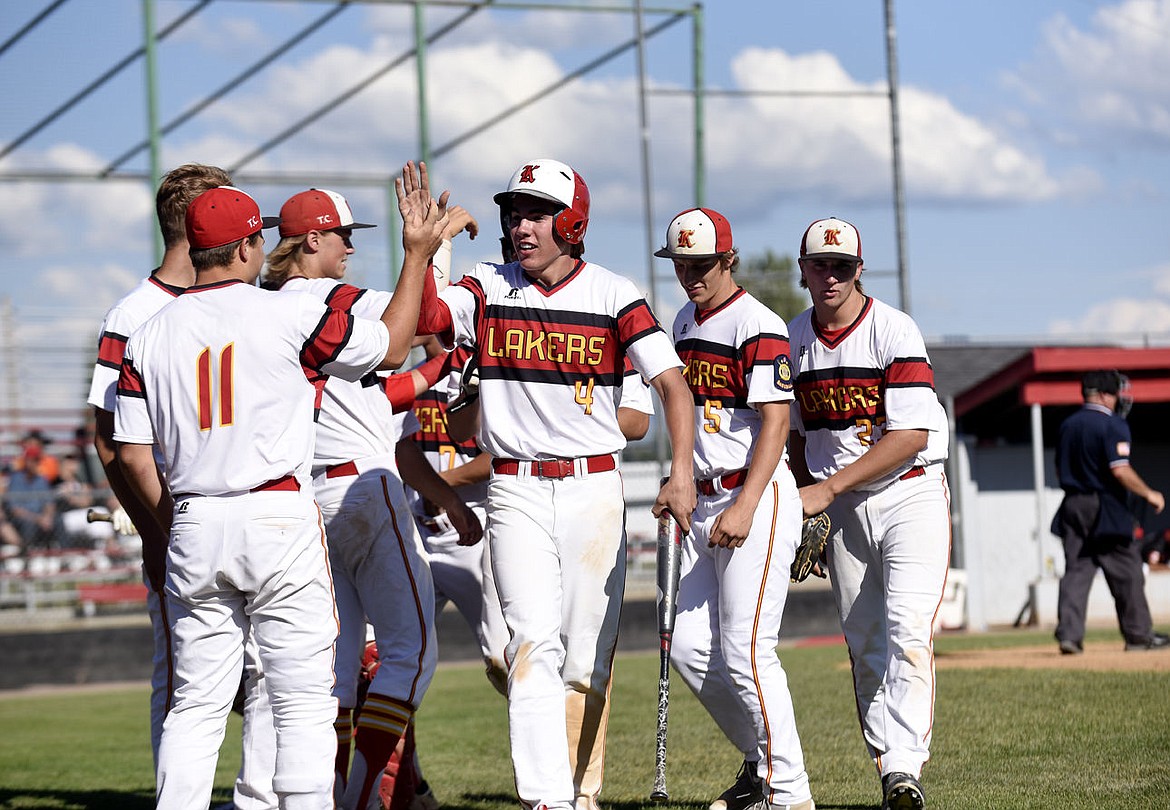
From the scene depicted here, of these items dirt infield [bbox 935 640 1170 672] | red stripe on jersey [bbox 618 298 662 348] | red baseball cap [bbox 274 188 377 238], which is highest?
red baseball cap [bbox 274 188 377 238]

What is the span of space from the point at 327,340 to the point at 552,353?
1.07m

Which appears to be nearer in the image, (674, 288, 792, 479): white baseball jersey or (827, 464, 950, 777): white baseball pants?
(674, 288, 792, 479): white baseball jersey

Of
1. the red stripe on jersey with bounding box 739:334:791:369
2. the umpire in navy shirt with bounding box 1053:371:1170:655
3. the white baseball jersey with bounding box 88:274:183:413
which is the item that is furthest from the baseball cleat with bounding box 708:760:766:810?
the umpire in navy shirt with bounding box 1053:371:1170:655

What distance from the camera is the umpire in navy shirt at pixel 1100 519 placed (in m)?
12.7

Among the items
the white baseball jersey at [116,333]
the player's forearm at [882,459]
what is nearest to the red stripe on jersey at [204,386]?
the white baseball jersey at [116,333]

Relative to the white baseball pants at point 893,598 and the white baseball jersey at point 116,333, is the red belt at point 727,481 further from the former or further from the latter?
the white baseball jersey at point 116,333

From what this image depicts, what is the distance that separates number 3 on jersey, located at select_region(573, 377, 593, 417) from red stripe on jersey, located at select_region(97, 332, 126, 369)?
2.01 m

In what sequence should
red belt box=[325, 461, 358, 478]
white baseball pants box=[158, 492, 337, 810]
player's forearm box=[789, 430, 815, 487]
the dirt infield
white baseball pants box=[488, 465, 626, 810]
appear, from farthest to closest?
the dirt infield < player's forearm box=[789, 430, 815, 487] < red belt box=[325, 461, 358, 478] < white baseball pants box=[488, 465, 626, 810] < white baseball pants box=[158, 492, 337, 810]

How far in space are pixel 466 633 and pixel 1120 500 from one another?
9318 mm

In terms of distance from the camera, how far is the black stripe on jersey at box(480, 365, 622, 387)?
18.6ft

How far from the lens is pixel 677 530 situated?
621 cm

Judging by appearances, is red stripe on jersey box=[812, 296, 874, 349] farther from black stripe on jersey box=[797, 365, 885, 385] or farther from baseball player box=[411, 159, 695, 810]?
baseball player box=[411, 159, 695, 810]

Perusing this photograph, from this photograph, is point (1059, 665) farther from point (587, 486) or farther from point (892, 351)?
point (587, 486)

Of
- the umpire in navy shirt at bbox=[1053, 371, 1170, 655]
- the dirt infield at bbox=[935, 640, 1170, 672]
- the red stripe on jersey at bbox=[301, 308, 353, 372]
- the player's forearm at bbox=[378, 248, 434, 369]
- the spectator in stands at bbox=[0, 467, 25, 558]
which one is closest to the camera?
the red stripe on jersey at bbox=[301, 308, 353, 372]
